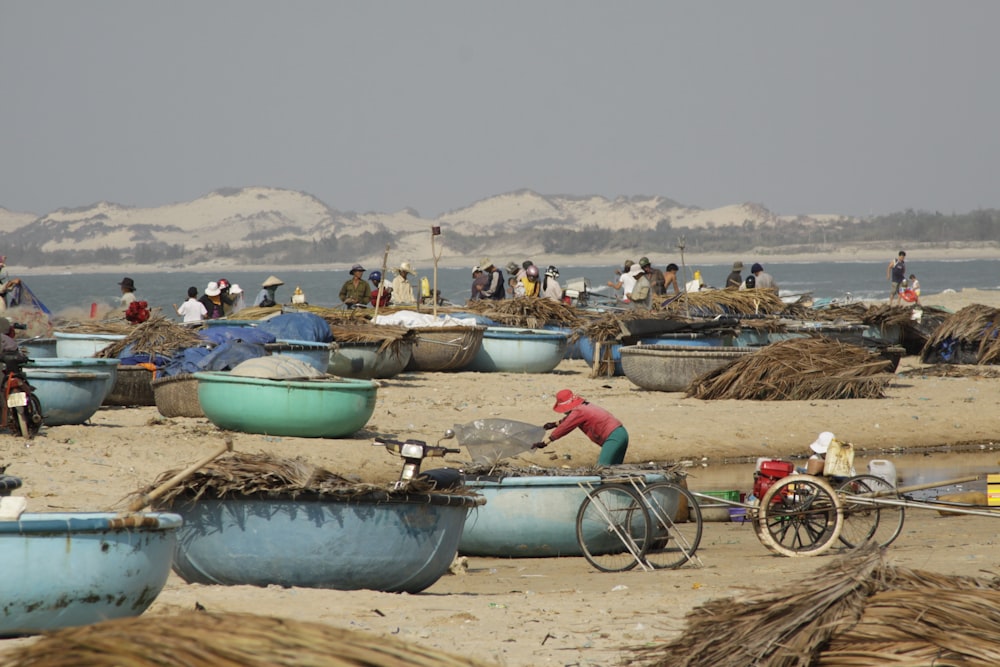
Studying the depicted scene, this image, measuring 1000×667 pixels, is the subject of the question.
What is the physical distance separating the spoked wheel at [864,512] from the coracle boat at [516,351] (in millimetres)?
11449

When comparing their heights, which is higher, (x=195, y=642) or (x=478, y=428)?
(x=195, y=642)

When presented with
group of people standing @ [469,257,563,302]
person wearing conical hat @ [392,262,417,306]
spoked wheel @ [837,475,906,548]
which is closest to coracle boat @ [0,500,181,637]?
spoked wheel @ [837,475,906,548]

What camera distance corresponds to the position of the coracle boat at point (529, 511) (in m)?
10.5

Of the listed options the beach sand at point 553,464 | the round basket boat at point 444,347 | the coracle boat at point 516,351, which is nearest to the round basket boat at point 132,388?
the beach sand at point 553,464

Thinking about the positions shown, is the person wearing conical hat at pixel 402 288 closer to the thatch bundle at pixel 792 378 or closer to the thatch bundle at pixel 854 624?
the thatch bundle at pixel 792 378

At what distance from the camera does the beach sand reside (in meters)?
7.18

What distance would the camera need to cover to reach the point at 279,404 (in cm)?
1392

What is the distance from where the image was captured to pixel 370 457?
45.3 ft

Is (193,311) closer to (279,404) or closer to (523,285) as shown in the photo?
(279,404)

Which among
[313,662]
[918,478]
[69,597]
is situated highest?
[313,662]

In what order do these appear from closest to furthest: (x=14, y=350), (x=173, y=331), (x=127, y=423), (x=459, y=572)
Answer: (x=459, y=572) → (x=14, y=350) → (x=127, y=423) → (x=173, y=331)

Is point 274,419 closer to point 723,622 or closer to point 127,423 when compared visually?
point 127,423

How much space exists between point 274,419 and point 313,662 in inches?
443

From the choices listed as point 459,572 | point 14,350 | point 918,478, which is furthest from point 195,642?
point 918,478
